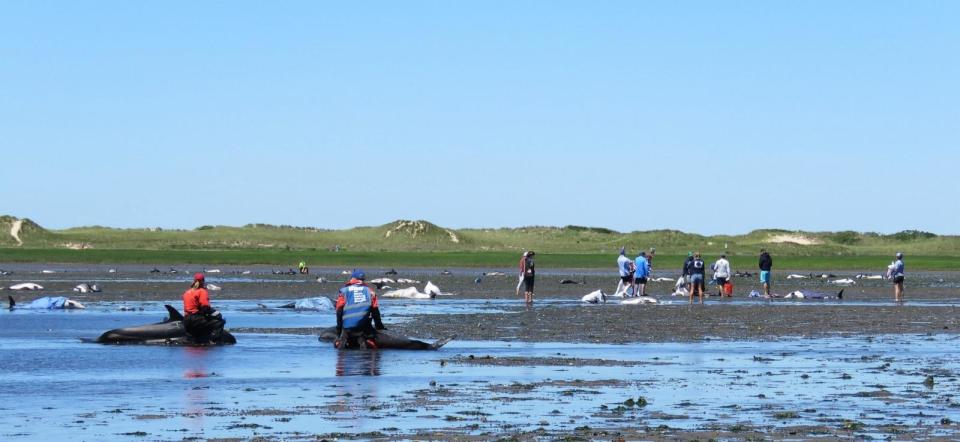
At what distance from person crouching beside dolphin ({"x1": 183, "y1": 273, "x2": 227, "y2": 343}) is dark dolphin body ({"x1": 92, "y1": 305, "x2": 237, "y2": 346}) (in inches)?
7.3

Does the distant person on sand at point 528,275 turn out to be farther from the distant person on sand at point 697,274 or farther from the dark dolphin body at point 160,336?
the dark dolphin body at point 160,336

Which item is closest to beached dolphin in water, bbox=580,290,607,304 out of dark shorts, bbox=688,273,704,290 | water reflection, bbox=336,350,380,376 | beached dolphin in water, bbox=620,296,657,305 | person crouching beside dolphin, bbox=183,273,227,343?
beached dolphin in water, bbox=620,296,657,305

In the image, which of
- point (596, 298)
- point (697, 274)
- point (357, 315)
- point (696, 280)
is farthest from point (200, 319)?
point (696, 280)

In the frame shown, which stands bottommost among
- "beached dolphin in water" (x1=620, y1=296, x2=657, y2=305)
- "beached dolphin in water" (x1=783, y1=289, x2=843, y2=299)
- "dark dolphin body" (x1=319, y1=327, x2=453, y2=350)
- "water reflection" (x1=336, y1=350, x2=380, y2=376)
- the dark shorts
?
"water reflection" (x1=336, y1=350, x2=380, y2=376)

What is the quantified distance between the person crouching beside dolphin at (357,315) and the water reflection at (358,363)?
1.22ft

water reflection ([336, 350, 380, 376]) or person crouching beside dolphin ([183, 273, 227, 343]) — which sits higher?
person crouching beside dolphin ([183, 273, 227, 343])

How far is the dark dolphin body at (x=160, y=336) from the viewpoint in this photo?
100ft

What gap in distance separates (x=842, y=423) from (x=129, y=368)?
40.9 ft

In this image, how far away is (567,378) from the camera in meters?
23.0

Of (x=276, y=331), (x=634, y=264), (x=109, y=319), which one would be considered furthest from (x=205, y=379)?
(x=634, y=264)

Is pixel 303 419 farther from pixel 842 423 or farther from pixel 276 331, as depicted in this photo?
pixel 276 331

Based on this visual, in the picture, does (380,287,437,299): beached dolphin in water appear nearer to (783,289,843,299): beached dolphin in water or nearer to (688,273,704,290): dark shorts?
(688,273,704,290): dark shorts

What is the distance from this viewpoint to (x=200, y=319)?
30250 millimetres

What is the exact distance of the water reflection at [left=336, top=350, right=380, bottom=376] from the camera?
79.3 feet
